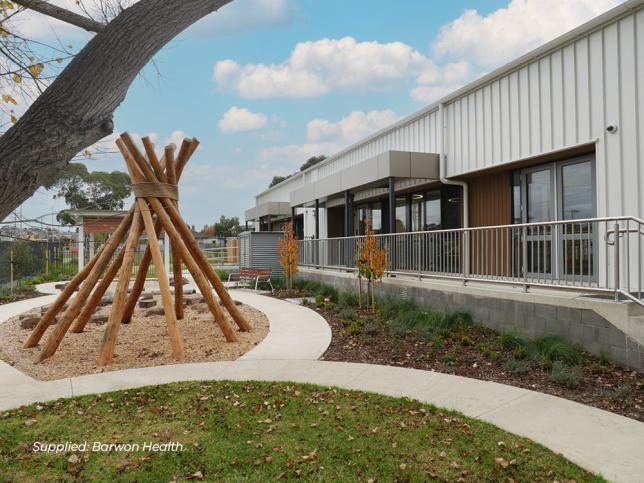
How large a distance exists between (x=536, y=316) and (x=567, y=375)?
61.1 inches

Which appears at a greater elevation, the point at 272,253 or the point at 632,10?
the point at 632,10

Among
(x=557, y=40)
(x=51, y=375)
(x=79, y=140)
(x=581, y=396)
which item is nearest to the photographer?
(x=79, y=140)

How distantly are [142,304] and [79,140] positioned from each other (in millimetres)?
9495

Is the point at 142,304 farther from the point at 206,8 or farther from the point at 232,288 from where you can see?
the point at 206,8

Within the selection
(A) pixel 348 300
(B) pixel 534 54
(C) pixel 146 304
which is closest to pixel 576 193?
(B) pixel 534 54

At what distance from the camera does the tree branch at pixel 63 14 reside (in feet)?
11.8

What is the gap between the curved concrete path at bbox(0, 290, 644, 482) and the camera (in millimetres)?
3789

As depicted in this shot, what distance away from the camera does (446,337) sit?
25.5 ft

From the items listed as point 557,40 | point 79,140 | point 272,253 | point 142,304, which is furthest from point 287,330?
point 272,253

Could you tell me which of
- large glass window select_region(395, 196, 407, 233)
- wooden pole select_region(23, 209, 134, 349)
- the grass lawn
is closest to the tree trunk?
the grass lawn

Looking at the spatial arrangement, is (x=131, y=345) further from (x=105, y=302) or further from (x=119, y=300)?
(x=105, y=302)

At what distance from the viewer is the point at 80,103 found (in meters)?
2.73

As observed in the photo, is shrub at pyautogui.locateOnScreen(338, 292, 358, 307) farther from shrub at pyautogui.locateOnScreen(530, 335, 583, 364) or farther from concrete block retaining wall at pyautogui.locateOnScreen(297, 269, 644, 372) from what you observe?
shrub at pyautogui.locateOnScreen(530, 335, 583, 364)

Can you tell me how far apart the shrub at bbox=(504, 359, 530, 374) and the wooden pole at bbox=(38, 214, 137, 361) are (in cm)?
627
